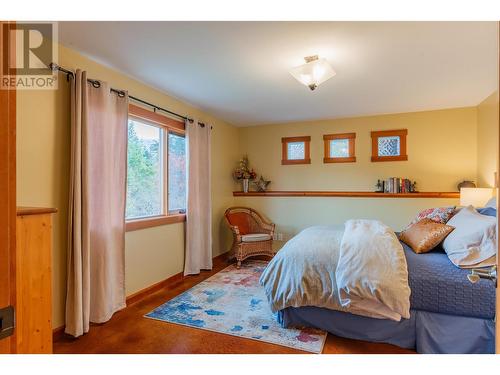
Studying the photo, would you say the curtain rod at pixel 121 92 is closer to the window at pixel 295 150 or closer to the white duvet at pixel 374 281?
the window at pixel 295 150

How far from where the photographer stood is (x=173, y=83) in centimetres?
310

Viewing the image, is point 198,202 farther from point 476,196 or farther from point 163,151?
point 476,196

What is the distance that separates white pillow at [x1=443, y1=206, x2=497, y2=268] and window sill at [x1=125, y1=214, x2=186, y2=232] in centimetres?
286

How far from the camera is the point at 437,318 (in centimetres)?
195

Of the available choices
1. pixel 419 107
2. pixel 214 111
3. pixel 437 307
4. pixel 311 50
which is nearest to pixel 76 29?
pixel 311 50

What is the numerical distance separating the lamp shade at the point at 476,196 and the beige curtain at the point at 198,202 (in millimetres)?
3277

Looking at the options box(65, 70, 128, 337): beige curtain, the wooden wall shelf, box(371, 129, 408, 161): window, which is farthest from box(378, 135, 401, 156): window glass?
box(65, 70, 128, 337): beige curtain

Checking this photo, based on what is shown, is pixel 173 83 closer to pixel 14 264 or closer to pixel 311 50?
pixel 311 50

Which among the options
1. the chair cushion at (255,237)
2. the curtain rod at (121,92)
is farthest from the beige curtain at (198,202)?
the chair cushion at (255,237)

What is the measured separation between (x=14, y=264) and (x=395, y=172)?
15.4 feet

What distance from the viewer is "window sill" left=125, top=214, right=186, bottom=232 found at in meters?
→ 2.95

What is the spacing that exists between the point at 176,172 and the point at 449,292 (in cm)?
309

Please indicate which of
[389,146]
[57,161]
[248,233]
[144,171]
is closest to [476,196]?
[389,146]

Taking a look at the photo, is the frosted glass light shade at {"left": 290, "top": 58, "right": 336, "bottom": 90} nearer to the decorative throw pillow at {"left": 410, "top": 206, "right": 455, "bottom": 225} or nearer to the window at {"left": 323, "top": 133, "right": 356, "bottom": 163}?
the decorative throw pillow at {"left": 410, "top": 206, "right": 455, "bottom": 225}
